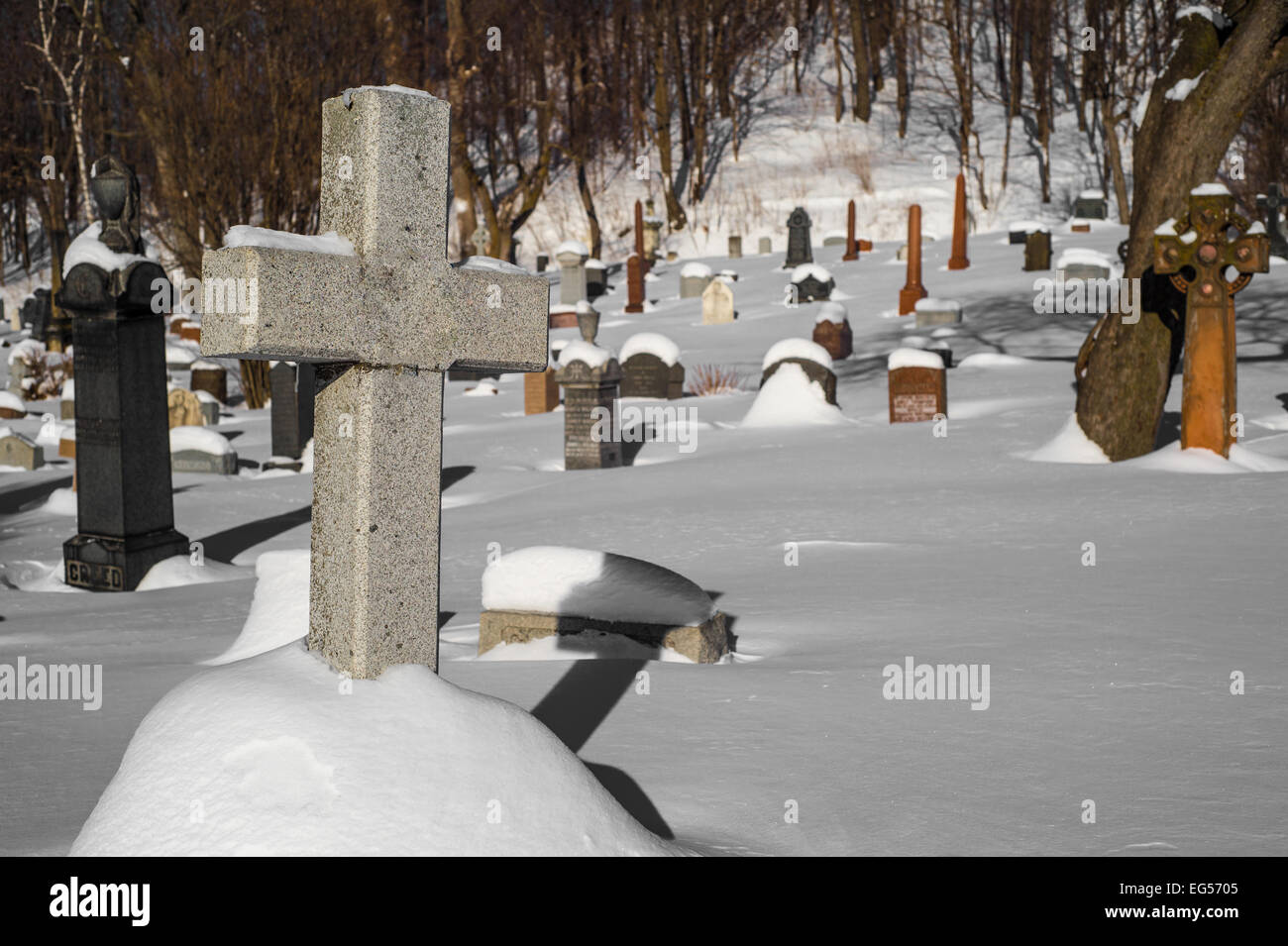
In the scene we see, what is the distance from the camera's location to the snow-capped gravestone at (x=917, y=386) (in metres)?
13.1

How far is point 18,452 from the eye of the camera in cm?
1512

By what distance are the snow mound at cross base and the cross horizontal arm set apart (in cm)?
78

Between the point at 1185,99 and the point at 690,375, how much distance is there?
31.0 feet

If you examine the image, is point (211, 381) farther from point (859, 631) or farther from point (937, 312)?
point (859, 631)

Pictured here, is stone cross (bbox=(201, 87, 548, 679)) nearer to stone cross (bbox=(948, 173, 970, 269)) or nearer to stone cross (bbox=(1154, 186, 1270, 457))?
stone cross (bbox=(1154, 186, 1270, 457))

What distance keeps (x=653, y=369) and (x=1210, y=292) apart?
830 cm
